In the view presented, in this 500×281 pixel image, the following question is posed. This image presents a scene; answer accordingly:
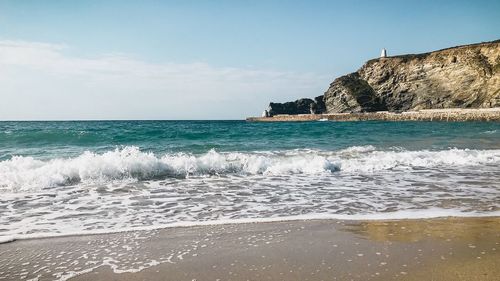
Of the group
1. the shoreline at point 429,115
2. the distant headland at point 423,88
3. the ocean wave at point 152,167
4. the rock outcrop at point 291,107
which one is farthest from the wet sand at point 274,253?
the rock outcrop at point 291,107

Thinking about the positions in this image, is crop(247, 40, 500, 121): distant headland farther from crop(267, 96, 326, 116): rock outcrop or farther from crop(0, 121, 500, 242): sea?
crop(0, 121, 500, 242): sea

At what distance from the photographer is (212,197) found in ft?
23.8

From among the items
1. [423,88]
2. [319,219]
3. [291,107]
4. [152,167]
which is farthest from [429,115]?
[319,219]

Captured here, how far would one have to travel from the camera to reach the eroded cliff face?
57.2 m

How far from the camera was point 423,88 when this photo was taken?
6569cm

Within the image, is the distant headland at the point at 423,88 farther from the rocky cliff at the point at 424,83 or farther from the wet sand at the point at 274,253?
the wet sand at the point at 274,253

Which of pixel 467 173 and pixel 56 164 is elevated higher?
pixel 56 164

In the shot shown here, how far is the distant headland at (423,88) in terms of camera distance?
56.3 meters

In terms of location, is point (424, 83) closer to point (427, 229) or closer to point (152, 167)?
point (152, 167)

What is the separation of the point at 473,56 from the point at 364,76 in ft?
78.3

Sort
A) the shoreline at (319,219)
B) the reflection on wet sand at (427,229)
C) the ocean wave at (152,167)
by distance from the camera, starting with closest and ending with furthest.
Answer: the reflection on wet sand at (427,229) → the shoreline at (319,219) → the ocean wave at (152,167)

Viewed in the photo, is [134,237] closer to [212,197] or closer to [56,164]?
[212,197]

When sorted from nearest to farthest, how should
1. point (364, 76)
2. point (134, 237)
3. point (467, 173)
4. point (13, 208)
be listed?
point (134, 237) < point (13, 208) < point (467, 173) < point (364, 76)

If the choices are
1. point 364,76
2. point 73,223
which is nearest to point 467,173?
point 73,223
